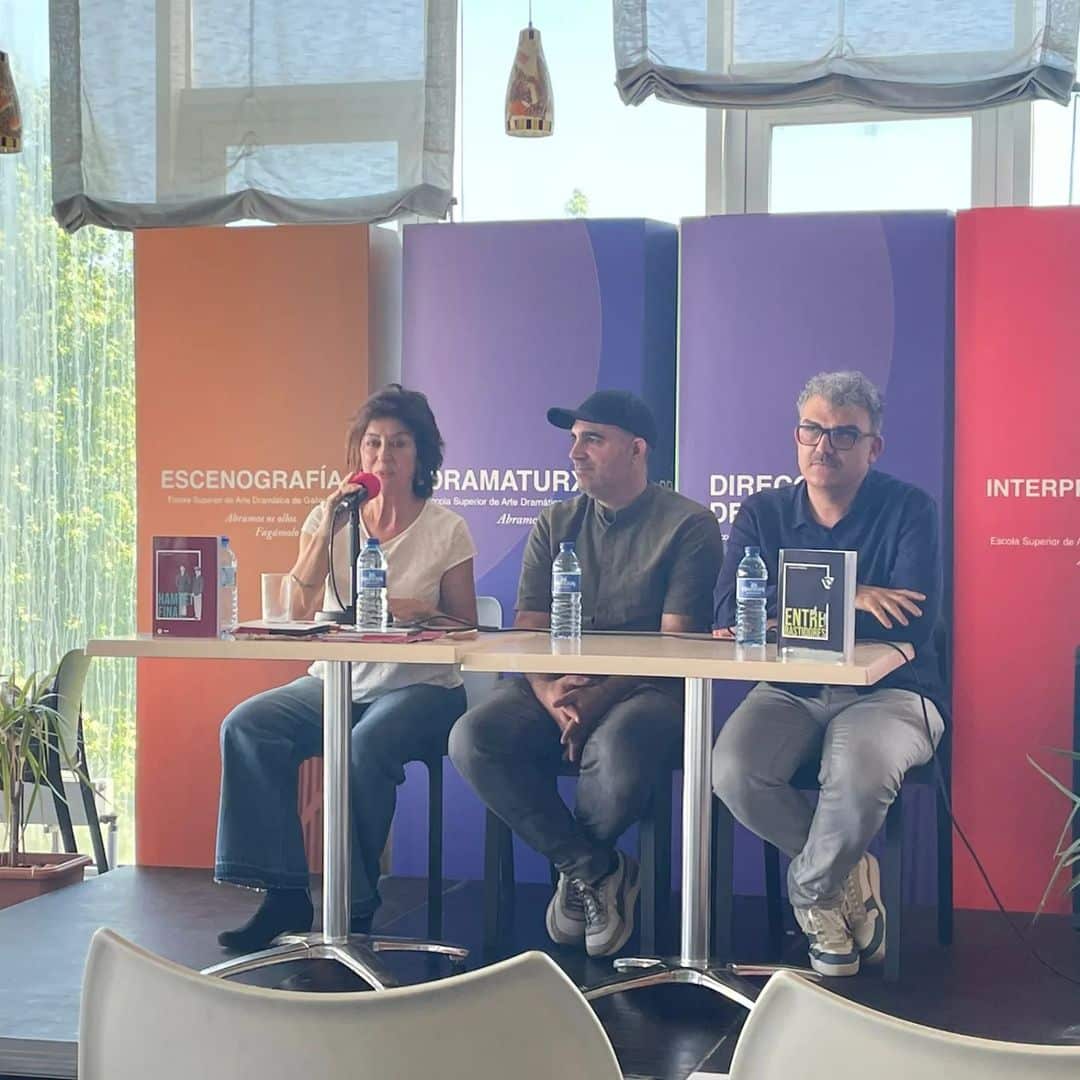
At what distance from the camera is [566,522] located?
4039 mm

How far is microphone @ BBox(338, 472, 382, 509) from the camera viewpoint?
131 inches

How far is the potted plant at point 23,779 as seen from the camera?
13.7ft

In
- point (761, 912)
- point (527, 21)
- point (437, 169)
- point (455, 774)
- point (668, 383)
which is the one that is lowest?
point (761, 912)

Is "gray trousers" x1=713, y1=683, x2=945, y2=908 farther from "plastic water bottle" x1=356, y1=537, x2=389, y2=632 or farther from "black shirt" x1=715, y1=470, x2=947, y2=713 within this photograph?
"plastic water bottle" x1=356, y1=537, x2=389, y2=632

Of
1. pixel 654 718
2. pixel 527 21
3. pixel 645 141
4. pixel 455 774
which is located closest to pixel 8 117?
pixel 527 21

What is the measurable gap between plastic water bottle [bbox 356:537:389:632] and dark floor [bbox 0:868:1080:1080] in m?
0.80

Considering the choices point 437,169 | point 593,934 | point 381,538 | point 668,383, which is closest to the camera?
point 593,934

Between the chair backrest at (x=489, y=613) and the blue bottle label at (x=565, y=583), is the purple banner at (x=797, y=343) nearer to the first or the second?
the chair backrest at (x=489, y=613)

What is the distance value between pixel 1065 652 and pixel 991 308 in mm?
962

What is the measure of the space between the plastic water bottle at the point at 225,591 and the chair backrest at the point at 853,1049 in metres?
2.10

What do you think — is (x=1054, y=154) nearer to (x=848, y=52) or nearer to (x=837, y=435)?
(x=848, y=52)

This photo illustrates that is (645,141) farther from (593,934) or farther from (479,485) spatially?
(593,934)

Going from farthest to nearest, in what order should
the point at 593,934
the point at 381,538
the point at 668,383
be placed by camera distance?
the point at 668,383 → the point at 381,538 → the point at 593,934

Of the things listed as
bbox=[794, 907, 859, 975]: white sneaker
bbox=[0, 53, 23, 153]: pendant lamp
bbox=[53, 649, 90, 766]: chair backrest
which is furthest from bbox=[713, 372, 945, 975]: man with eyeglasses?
bbox=[0, 53, 23, 153]: pendant lamp
